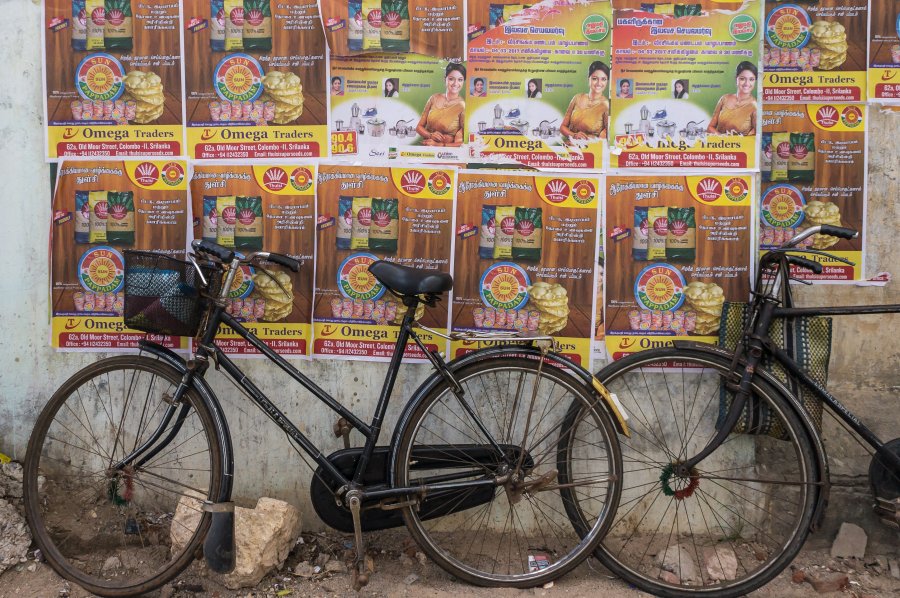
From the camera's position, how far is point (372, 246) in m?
3.78

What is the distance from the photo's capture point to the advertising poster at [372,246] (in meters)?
3.75

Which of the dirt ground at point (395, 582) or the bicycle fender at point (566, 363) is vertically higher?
the bicycle fender at point (566, 363)

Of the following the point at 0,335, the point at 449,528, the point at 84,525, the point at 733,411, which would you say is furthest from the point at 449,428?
the point at 0,335

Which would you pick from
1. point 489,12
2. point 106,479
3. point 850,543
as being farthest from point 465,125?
point 850,543

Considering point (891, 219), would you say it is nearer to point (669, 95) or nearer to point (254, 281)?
point (669, 95)

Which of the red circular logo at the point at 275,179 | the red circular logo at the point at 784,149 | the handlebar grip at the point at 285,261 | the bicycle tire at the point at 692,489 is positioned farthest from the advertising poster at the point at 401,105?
the red circular logo at the point at 784,149

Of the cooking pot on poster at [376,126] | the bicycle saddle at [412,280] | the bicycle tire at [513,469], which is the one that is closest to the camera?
the bicycle saddle at [412,280]

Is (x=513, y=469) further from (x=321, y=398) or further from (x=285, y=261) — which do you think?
(x=285, y=261)

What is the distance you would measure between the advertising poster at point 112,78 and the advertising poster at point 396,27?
0.85 metres

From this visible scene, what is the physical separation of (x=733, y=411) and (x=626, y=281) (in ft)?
2.68

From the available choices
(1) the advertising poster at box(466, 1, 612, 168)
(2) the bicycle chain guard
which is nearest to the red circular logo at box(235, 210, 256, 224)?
(1) the advertising poster at box(466, 1, 612, 168)

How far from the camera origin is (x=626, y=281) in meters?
3.77

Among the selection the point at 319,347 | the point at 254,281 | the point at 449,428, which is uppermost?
the point at 254,281

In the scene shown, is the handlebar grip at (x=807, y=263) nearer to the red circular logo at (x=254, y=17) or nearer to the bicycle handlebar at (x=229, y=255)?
the bicycle handlebar at (x=229, y=255)
